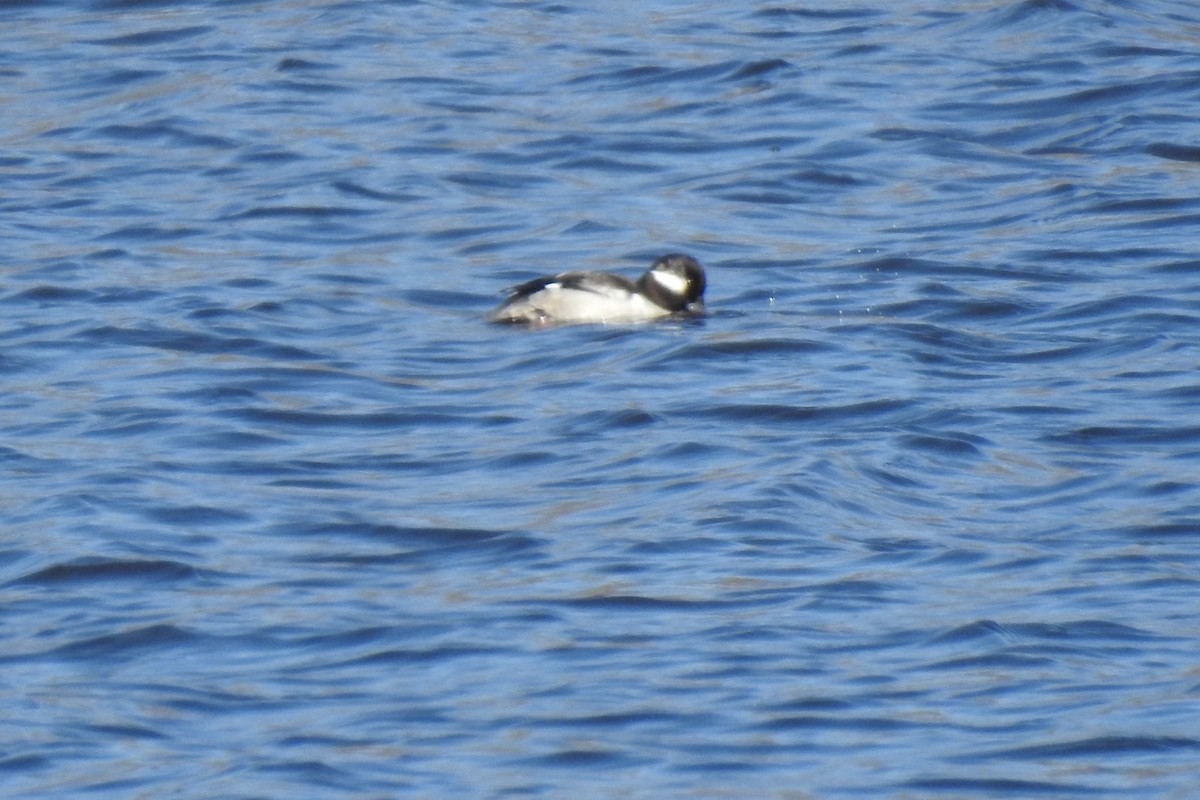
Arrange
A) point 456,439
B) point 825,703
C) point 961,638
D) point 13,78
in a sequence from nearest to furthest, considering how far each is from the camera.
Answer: point 825,703 → point 961,638 → point 456,439 → point 13,78

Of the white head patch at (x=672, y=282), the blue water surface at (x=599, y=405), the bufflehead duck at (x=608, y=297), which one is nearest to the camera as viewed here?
the blue water surface at (x=599, y=405)

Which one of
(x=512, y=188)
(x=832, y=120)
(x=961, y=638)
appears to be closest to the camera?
(x=961, y=638)

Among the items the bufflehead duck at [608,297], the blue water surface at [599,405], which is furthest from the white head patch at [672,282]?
the blue water surface at [599,405]

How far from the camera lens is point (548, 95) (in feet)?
56.1

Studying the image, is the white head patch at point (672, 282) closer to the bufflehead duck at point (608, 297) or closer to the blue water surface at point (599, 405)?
the bufflehead duck at point (608, 297)

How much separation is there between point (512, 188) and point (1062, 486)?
6.33 metres

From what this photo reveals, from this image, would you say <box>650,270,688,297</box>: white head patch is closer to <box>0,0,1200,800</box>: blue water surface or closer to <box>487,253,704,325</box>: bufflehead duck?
<box>487,253,704,325</box>: bufflehead duck

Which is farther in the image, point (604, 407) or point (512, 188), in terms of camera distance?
point (512, 188)

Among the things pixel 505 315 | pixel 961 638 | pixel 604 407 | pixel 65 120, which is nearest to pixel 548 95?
pixel 65 120

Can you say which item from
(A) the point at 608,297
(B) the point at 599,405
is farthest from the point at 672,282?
(B) the point at 599,405

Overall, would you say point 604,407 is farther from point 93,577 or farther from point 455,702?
point 455,702

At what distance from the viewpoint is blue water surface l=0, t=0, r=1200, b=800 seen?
7.06 meters

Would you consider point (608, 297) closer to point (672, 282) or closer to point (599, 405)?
point (672, 282)

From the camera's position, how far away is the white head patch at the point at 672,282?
40.8 ft
